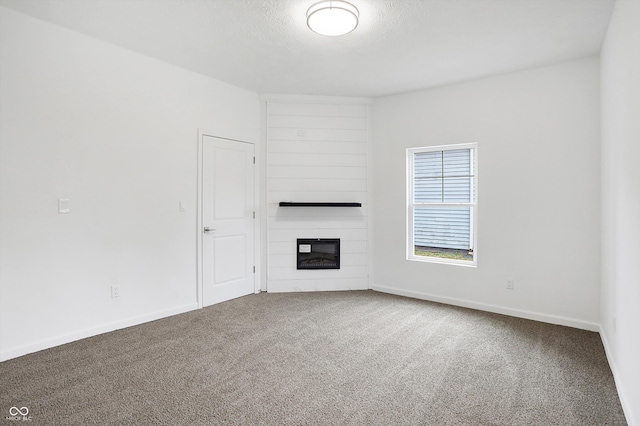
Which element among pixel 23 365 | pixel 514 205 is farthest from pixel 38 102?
pixel 514 205

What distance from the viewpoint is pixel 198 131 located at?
4164mm

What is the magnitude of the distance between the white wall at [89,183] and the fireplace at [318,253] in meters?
1.52

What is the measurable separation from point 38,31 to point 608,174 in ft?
16.0

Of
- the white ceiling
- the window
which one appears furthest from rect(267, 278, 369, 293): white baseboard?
the white ceiling

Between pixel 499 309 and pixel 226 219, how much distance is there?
3465 millimetres

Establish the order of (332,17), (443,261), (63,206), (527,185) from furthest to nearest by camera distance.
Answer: (443,261) < (527,185) < (63,206) < (332,17)

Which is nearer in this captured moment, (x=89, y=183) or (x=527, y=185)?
(x=89, y=183)

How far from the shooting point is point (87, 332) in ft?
10.5

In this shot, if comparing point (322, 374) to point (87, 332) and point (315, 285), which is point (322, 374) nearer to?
point (87, 332)

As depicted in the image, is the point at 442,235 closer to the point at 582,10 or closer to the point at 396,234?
the point at 396,234

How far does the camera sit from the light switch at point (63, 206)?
9.96 feet

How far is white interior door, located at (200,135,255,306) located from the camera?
4270mm

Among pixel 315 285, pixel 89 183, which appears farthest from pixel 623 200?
pixel 89 183

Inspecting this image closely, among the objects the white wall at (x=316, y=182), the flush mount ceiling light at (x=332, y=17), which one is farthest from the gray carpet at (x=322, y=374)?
the flush mount ceiling light at (x=332, y=17)
